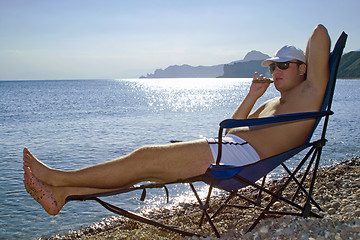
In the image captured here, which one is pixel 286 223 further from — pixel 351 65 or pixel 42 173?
pixel 351 65

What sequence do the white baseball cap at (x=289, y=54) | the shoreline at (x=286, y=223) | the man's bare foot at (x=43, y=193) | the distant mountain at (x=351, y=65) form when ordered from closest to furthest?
the man's bare foot at (x=43, y=193)
the shoreline at (x=286, y=223)
the white baseball cap at (x=289, y=54)
the distant mountain at (x=351, y=65)

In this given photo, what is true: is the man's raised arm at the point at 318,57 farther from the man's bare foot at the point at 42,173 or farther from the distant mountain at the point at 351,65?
the distant mountain at the point at 351,65

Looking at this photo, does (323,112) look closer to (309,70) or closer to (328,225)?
(309,70)

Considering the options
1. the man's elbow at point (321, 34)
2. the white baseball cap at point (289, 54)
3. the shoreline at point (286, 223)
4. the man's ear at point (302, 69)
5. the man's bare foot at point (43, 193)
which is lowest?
the shoreline at point (286, 223)

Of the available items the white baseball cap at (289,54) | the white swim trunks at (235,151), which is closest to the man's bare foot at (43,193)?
the white swim trunks at (235,151)

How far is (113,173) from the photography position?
2428 mm

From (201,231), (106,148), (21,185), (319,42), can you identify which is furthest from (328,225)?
(106,148)

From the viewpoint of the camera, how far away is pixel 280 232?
263 centimetres

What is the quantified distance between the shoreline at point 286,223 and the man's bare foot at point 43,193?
4.06ft

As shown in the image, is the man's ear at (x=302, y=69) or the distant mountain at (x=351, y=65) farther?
the distant mountain at (x=351, y=65)

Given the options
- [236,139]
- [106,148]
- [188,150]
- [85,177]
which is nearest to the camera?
[85,177]

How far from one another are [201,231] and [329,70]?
1.79 metres

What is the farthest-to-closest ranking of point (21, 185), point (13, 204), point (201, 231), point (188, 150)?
1. point (21, 185)
2. point (13, 204)
3. point (201, 231)
4. point (188, 150)

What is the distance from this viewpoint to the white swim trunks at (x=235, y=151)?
2.62 m
